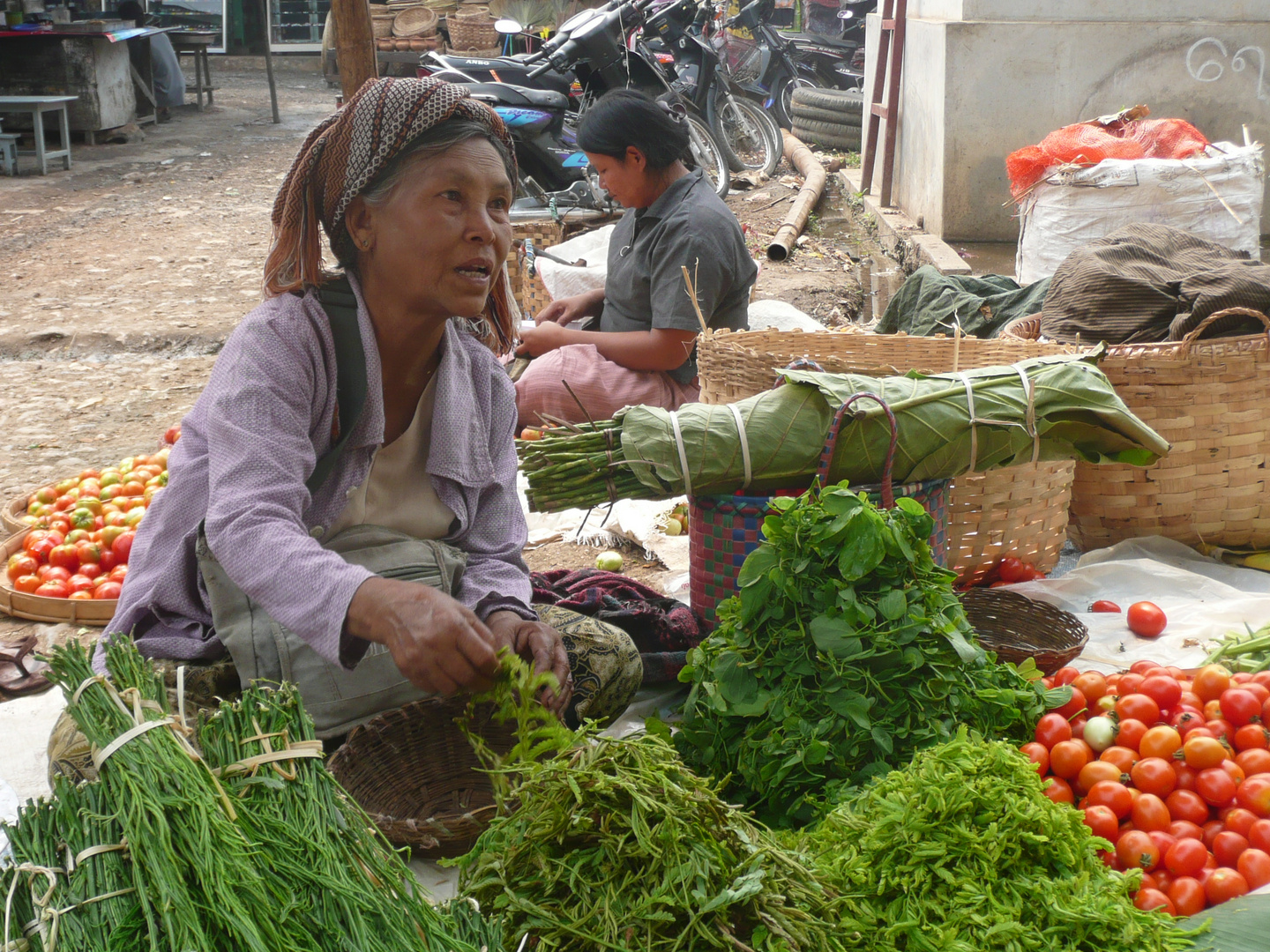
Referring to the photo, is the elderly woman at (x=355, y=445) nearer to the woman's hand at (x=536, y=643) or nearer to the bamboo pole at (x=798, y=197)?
the woman's hand at (x=536, y=643)

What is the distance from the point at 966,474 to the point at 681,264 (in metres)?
1.37

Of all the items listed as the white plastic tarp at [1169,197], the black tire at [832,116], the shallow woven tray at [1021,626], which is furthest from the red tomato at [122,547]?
the black tire at [832,116]

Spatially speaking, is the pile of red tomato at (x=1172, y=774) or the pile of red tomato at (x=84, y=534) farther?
the pile of red tomato at (x=84, y=534)

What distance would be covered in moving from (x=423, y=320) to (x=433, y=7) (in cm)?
1633

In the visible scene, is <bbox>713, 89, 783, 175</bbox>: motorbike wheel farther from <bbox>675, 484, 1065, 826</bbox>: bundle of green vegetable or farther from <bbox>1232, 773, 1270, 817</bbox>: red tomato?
<bbox>1232, 773, 1270, 817</bbox>: red tomato

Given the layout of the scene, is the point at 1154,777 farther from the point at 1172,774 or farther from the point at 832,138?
the point at 832,138

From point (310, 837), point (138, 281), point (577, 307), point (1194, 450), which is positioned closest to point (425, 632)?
point (310, 837)

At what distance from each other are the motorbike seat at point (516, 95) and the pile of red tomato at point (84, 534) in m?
4.39

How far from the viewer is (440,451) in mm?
2195

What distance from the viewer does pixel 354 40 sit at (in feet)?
12.4

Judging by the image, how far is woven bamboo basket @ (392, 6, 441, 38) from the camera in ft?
50.5

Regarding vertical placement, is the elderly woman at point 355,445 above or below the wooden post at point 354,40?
below

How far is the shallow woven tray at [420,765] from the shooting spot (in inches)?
81.8

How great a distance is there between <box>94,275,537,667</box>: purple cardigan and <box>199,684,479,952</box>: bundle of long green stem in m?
0.42
